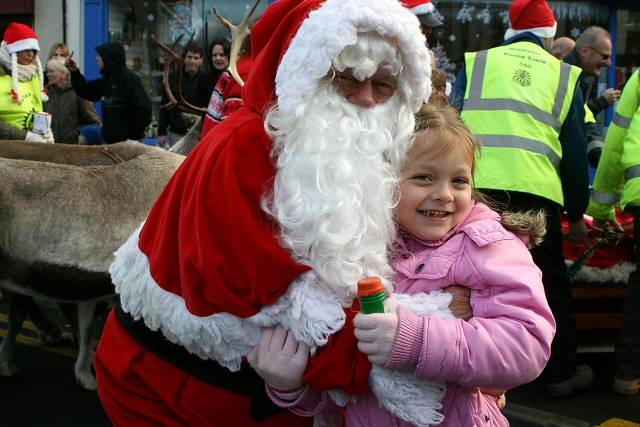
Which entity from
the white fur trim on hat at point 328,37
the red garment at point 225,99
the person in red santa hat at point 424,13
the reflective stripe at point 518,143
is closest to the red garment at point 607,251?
the reflective stripe at point 518,143

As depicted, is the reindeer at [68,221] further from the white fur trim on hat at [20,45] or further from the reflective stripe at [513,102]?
the white fur trim on hat at [20,45]

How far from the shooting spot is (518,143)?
13.3 feet

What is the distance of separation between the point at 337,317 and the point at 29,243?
8.44 feet

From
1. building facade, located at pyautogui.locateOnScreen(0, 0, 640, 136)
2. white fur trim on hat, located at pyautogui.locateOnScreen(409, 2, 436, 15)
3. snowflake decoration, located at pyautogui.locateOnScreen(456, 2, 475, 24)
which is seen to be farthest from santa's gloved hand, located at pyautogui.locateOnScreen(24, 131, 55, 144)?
snowflake decoration, located at pyautogui.locateOnScreen(456, 2, 475, 24)

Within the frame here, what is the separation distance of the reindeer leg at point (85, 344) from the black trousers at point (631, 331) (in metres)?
3.11

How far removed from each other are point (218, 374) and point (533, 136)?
Answer: 256cm

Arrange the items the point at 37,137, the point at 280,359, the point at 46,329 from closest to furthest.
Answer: the point at 280,359 → the point at 46,329 → the point at 37,137

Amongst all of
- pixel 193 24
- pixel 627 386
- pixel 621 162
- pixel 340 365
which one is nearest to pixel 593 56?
pixel 621 162

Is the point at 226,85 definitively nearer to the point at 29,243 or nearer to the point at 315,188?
the point at 29,243

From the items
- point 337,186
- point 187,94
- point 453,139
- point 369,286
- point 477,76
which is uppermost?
point 453,139

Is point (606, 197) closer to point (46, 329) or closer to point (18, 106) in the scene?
point (46, 329)

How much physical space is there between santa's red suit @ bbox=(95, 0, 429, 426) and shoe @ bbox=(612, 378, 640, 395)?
2.98m

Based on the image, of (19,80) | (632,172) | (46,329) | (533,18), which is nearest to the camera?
(632,172)

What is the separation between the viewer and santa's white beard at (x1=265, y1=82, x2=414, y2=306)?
1.95 metres
